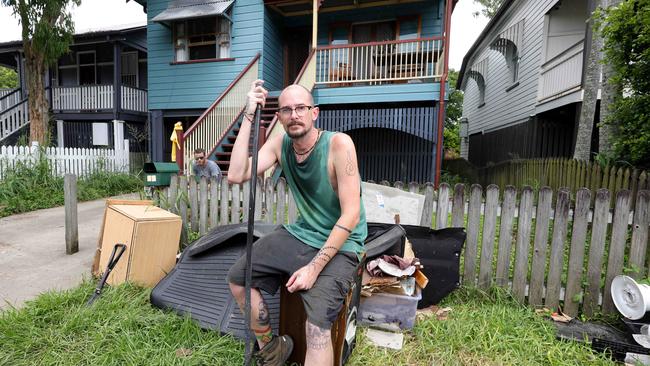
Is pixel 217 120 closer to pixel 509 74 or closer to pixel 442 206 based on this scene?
pixel 442 206

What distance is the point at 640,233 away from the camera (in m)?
2.80

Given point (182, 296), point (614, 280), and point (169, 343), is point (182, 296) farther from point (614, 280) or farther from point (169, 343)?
point (614, 280)

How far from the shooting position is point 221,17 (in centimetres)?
1040

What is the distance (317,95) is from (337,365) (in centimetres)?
804

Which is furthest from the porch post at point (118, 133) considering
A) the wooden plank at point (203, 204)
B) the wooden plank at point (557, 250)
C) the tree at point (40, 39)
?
the wooden plank at point (557, 250)

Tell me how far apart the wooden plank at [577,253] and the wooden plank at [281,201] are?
2.86 m

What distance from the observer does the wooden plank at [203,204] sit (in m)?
4.28

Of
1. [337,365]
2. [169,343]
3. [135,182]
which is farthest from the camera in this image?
[135,182]

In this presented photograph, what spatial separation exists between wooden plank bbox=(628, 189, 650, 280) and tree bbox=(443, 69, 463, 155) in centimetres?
2801

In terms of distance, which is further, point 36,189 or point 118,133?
point 118,133

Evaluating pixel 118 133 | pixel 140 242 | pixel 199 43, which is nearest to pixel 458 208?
pixel 140 242

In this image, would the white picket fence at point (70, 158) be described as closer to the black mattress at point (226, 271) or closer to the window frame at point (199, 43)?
the window frame at point (199, 43)

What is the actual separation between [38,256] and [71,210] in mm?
771

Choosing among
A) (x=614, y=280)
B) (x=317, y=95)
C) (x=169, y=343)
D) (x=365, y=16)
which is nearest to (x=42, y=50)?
(x=317, y=95)
